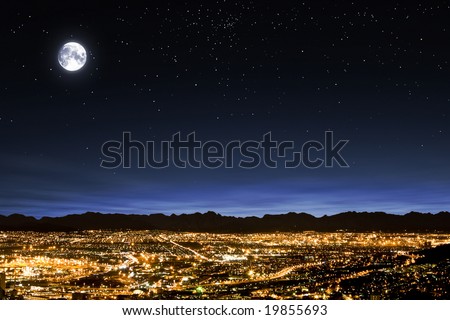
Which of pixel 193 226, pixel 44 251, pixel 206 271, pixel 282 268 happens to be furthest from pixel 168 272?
pixel 193 226

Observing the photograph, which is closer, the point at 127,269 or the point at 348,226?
the point at 127,269
